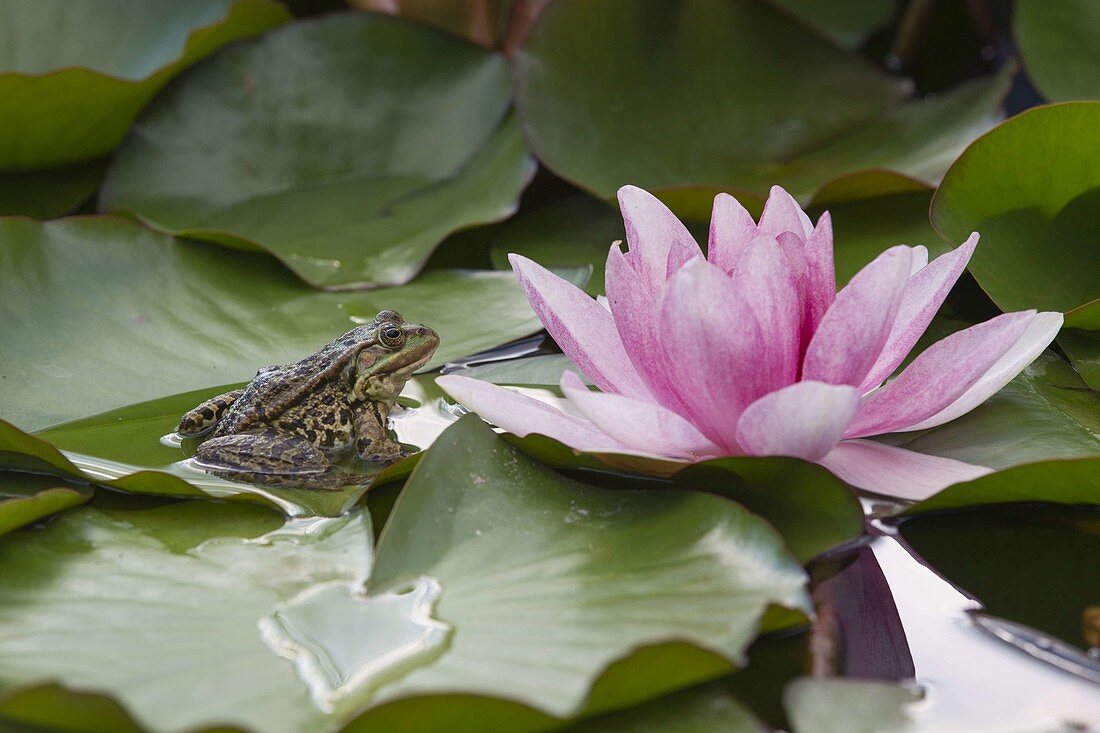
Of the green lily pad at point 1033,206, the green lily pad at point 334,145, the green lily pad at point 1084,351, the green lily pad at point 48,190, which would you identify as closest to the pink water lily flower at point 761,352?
the green lily pad at point 1084,351

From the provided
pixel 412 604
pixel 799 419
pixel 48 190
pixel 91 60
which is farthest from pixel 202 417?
pixel 91 60

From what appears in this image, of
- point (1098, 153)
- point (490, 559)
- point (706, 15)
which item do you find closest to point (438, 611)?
point (490, 559)

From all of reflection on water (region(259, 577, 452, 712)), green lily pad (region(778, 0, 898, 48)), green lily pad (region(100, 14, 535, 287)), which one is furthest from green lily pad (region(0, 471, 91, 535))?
green lily pad (region(778, 0, 898, 48))

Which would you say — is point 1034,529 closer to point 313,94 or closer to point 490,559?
point 490,559

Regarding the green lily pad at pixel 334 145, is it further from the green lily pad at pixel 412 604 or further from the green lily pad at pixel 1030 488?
the green lily pad at pixel 1030 488

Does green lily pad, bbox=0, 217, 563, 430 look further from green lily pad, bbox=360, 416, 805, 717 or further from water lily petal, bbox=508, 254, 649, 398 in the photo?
green lily pad, bbox=360, 416, 805, 717

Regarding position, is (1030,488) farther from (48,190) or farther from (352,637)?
(48,190)

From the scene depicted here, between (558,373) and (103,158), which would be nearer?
(558,373)
